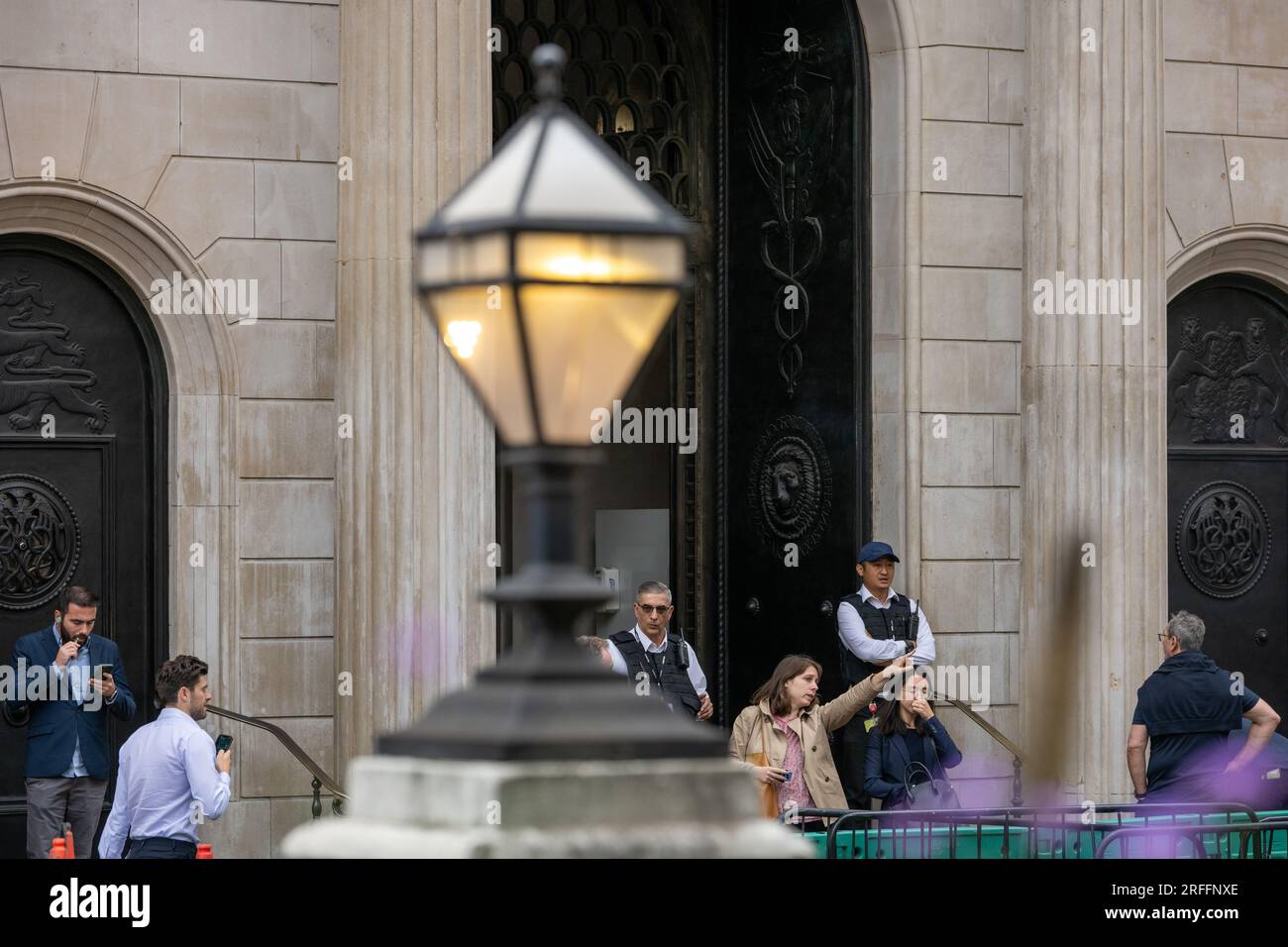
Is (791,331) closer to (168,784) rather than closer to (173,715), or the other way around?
(173,715)

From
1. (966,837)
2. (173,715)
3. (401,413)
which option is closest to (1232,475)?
(401,413)

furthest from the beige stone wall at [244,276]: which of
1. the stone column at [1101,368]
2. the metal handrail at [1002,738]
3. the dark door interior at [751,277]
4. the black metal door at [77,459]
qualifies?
the stone column at [1101,368]

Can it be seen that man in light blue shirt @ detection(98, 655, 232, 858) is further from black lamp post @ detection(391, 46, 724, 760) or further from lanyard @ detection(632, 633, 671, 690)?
black lamp post @ detection(391, 46, 724, 760)

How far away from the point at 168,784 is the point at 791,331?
801 cm

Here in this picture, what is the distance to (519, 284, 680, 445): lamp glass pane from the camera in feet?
12.7

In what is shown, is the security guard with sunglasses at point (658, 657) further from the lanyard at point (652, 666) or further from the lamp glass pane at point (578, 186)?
the lamp glass pane at point (578, 186)

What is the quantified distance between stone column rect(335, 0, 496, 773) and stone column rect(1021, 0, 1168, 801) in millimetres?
4286

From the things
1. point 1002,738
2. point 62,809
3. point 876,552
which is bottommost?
point 62,809

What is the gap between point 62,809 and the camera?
42.4 feet

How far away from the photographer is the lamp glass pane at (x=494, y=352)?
3.88 m

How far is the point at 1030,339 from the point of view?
1541 cm
